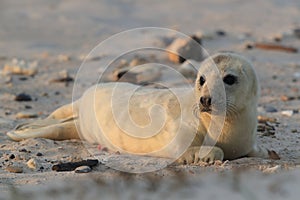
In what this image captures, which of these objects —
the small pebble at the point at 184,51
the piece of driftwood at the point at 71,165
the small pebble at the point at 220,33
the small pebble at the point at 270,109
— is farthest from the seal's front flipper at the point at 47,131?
the small pebble at the point at 220,33

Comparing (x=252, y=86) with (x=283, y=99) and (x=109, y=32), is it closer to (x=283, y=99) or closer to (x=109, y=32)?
(x=283, y=99)

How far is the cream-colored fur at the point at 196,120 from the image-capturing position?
4.21m

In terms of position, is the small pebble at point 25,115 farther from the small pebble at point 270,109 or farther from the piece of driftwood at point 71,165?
the small pebble at point 270,109

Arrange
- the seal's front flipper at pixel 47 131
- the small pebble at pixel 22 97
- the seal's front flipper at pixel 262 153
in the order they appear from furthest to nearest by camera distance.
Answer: the small pebble at pixel 22 97 < the seal's front flipper at pixel 47 131 < the seal's front flipper at pixel 262 153

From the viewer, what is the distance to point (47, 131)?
4973mm

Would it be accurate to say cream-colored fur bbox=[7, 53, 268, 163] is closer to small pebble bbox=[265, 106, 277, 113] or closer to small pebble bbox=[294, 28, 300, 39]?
small pebble bbox=[265, 106, 277, 113]

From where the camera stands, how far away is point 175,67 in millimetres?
7219

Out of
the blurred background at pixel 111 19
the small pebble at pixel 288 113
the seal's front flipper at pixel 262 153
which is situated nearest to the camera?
the seal's front flipper at pixel 262 153

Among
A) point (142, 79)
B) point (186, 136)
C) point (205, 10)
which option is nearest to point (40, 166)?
point (186, 136)

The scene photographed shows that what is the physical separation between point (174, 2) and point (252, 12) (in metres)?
1.16

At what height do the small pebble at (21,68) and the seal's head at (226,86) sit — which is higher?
the small pebble at (21,68)

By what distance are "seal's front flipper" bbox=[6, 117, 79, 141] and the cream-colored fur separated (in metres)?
0.38

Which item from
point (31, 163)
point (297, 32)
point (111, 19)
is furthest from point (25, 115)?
point (297, 32)

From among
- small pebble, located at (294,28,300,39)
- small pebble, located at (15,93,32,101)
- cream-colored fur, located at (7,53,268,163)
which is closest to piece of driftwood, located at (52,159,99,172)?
cream-colored fur, located at (7,53,268,163)
